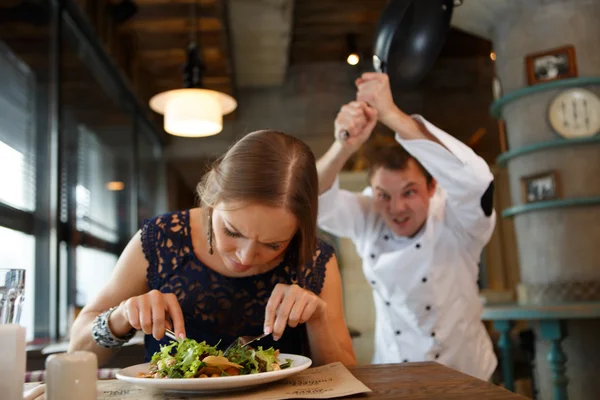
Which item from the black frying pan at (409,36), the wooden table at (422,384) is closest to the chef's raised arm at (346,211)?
the black frying pan at (409,36)

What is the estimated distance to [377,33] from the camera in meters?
1.78

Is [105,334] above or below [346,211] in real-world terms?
below

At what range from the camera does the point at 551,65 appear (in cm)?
246

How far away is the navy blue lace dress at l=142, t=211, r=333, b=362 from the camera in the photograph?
44.8 inches

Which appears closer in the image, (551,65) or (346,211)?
(346,211)

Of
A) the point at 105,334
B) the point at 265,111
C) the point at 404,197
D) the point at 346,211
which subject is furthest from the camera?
the point at 265,111

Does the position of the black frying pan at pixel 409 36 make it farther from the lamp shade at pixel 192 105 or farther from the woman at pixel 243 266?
the lamp shade at pixel 192 105

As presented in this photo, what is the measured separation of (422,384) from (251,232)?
385mm

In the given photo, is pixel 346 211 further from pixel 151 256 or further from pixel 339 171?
pixel 151 256

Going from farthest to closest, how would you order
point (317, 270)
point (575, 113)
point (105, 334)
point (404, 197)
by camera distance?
point (575, 113), point (404, 197), point (317, 270), point (105, 334)

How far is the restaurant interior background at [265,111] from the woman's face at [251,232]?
843 millimetres

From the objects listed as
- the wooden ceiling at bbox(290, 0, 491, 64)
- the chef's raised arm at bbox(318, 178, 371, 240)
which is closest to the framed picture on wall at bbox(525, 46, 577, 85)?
the wooden ceiling at bbox(290, 0, 491, 64)

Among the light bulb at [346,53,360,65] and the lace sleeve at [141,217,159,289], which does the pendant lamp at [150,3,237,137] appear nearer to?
the light bulb at [346,53,360,65]

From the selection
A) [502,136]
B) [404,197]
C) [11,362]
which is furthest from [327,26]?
[11,362]
